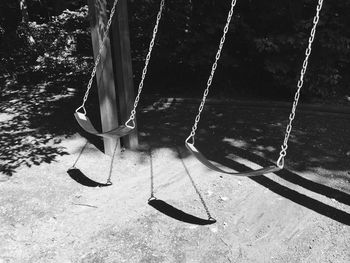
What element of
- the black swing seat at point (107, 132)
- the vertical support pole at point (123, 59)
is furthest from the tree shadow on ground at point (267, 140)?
the black swing seat at point (107, 132)

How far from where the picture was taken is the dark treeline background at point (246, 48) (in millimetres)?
6934

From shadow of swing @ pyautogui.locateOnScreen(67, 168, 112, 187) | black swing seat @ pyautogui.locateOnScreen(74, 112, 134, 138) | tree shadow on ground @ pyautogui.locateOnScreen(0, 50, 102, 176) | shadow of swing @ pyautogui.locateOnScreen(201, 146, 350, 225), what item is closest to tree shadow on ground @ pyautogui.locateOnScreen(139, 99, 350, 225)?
shadow of swing @ pyautogui.locateOnScreen(201, 146, 350, 225)

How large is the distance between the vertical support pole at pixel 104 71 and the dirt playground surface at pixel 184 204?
482mm

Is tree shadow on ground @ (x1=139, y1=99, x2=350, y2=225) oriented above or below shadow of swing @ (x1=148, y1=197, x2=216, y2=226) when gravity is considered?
above

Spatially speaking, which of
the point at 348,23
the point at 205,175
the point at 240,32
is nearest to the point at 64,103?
the point at 240,32

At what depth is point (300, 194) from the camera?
4305mm

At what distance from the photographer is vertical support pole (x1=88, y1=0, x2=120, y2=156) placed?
4.84 meters

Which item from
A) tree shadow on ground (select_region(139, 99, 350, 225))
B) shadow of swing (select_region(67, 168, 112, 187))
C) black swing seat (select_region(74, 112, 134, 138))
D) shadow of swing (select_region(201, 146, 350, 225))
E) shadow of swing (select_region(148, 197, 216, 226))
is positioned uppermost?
black swing seat (select_region(74, 112, 134, 138))

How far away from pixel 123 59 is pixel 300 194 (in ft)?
8.97

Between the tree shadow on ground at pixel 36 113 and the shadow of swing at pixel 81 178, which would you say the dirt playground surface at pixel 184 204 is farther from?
the tree shadow on ground at pixel 36 113

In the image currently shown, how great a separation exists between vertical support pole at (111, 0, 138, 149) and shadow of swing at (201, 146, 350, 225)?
4.56ft

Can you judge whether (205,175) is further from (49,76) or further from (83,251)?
(49,76)

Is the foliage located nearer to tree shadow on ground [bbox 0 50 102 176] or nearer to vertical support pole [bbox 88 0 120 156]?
tree shadow on ground [bbox 0 50 102 176]

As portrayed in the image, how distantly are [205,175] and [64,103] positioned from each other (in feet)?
13.8
